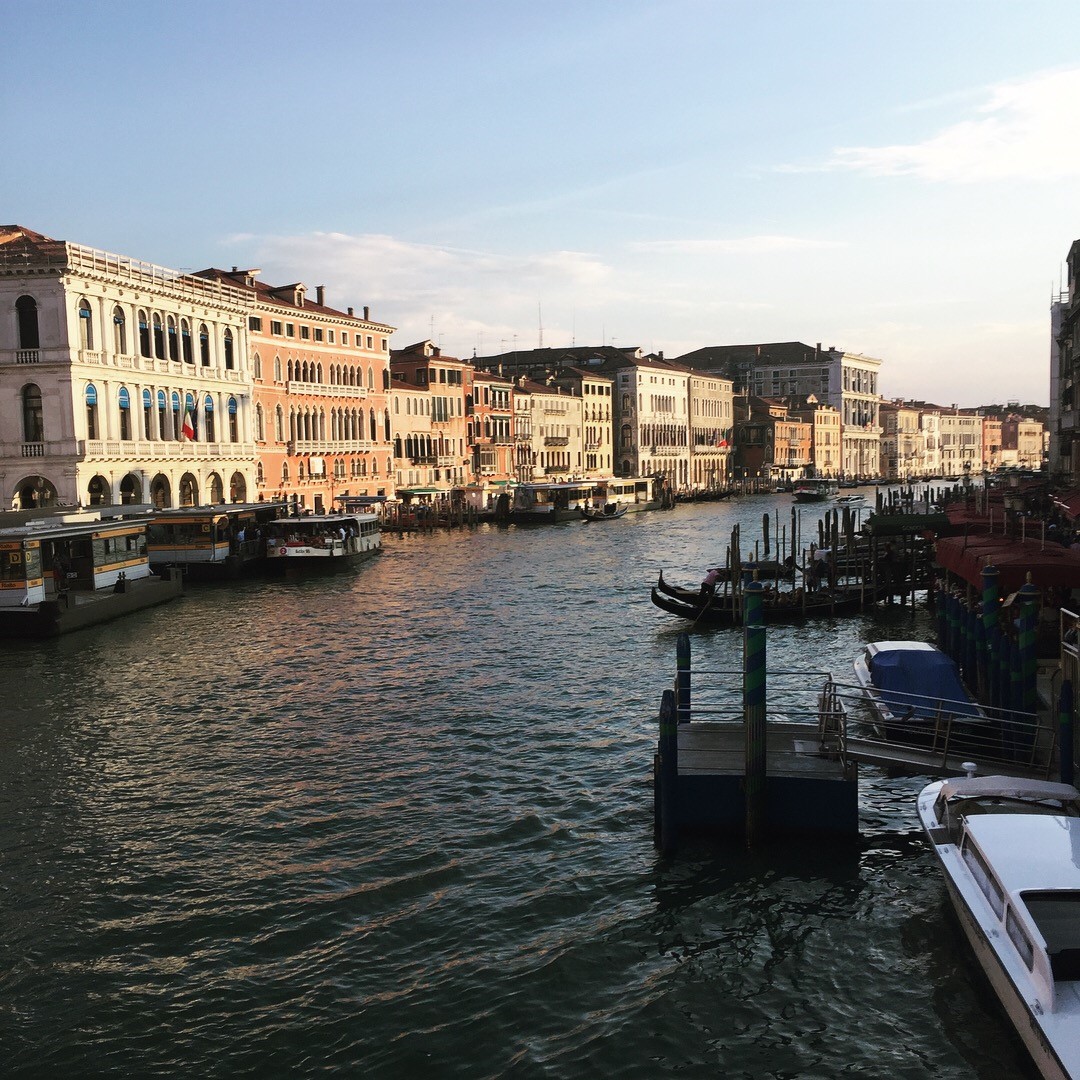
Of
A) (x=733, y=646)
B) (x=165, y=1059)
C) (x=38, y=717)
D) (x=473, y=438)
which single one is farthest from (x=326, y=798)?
(x=473, y=438)

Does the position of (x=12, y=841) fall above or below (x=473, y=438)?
below

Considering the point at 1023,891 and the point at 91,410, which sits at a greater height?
the point at 91,410

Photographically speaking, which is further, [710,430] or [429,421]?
[710,430]

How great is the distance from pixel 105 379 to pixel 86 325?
1.51 meters

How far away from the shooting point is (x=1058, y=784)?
7832 mm

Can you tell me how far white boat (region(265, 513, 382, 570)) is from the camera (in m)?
29.5

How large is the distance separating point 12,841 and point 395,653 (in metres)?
8.76

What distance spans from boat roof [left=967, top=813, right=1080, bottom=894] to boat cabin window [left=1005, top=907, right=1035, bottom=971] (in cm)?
16

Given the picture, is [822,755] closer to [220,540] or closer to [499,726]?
[499,726]

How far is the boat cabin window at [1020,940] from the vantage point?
5.66 metres

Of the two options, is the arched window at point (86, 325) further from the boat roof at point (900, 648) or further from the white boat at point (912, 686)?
the white boat at point (912, 686)

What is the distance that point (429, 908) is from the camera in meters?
7.98

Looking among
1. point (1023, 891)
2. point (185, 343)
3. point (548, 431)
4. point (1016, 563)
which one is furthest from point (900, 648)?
point (548, 431)

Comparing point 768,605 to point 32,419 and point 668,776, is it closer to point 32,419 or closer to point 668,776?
point 668,776
